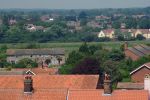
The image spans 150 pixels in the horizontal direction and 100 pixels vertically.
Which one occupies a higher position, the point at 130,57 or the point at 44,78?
the point at 44,78

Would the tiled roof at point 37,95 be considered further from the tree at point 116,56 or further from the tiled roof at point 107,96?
the tree at point 116,56

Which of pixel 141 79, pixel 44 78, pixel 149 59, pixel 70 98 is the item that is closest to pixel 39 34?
pixel 149 59

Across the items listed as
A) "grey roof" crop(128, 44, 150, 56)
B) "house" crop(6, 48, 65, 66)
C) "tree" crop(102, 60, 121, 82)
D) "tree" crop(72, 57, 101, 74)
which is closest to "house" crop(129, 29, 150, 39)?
"house" crop(6, 48, 65, 66)

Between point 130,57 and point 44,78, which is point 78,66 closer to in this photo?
point 44,78

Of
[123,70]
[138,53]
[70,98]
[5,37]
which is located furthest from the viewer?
[5,37]

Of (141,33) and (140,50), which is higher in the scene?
(140,50)

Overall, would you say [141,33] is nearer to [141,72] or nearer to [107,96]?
[141,72]

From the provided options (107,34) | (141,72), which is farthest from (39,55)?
(107,34)

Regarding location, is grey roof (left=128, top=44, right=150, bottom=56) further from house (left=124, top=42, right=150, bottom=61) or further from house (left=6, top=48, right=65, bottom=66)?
house (left=6, top=48, right=65, bottom=66)

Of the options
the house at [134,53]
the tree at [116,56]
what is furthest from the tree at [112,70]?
the house at [134,53]
